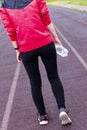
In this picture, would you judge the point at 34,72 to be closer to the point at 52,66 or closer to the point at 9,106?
the point at 52,66

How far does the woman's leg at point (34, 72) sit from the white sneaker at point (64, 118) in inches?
17.3

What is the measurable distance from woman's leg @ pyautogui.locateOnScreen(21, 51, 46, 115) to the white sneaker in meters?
0.44

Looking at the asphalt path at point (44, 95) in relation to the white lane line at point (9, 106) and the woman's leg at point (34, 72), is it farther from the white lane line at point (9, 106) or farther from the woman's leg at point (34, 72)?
the woman's leg at point (34, 72)

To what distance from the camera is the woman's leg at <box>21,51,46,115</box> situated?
6066 mm

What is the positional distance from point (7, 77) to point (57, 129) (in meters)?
5.02

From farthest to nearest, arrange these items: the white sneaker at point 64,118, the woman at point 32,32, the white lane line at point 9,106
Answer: the white lane line at point 9,106 < the white sneaker at point 64,118 < the woman at point 32,32

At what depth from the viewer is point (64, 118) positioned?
20.2ft

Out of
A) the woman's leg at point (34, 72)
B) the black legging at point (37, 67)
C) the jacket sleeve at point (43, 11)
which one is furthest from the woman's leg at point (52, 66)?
the jacket sleeve at point (43, 11)

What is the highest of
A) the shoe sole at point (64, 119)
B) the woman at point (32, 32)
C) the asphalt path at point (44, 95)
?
the woman at point (32, 32)

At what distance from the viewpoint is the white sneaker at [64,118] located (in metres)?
6.10

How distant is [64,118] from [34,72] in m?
0.75

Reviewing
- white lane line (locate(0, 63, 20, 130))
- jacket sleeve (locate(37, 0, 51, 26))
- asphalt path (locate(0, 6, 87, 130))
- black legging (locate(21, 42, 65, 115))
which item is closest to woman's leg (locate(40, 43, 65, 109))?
black legging (locate(21, 42, 65, 115))

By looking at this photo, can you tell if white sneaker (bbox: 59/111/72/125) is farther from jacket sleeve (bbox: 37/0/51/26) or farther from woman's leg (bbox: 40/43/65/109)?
jacket sleeve (bbox: 37/0/51/26)

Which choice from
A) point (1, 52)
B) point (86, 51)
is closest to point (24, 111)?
point (86, 51)
